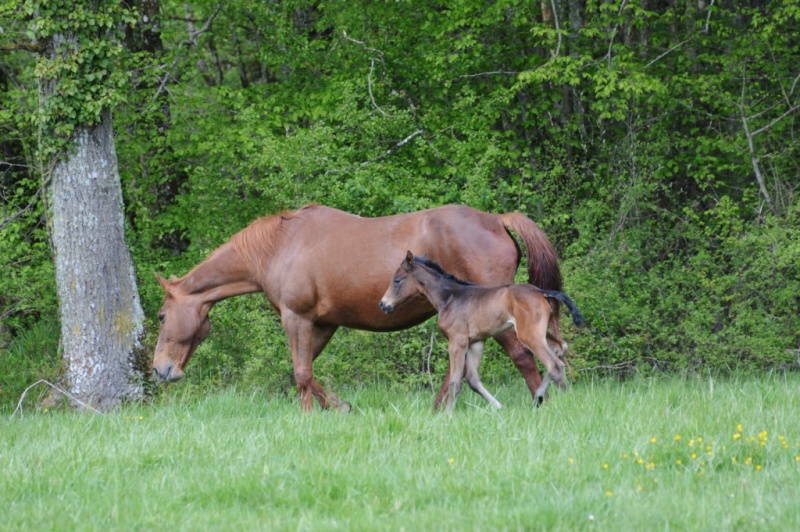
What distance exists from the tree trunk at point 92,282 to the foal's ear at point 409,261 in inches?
153

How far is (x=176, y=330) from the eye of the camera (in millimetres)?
9602

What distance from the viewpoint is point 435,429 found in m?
7.03

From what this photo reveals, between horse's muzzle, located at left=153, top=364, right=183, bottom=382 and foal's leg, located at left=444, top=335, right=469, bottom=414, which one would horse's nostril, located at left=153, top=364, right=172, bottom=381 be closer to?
horse's muzzle, located at left=153, top=364, right=183, bottom=382

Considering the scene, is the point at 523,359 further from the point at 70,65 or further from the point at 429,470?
the point at 70,65

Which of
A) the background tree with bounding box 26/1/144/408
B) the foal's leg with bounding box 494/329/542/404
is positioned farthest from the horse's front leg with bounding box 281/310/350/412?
the background tree with bounding box 26/1/144/408

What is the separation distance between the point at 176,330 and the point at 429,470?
4.47 metres

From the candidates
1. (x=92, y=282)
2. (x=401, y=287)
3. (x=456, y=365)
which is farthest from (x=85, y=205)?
(x=456, y=365)

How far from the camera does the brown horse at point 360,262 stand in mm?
9016

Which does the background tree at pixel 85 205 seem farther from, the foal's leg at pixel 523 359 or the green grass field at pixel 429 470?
the foal's leg at pixel 523 359

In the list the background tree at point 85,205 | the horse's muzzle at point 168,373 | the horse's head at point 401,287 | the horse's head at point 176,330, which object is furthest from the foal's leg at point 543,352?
the background tree at point 85,205

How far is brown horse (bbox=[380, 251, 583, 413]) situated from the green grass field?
44 cm

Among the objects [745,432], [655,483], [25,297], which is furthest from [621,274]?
[25,297]

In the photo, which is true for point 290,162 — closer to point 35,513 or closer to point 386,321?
point 386,321

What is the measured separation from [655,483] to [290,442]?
260cm
